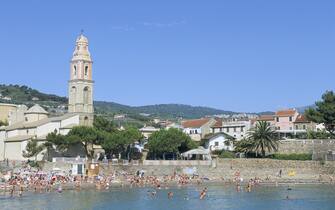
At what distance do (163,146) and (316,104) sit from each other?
1921 cm

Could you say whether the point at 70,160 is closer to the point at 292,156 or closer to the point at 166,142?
the point at 166,142

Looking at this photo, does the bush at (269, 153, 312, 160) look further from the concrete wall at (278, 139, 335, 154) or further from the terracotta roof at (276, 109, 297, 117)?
the terracotta roof at (276, 109, 297, 117)

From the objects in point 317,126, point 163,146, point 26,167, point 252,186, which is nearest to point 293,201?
point 252,186

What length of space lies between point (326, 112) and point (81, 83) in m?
29.1

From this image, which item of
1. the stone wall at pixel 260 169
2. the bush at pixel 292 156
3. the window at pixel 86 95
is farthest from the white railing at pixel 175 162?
the window at pixel 86 95

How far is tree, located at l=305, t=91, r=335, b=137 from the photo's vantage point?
7381 centimetres

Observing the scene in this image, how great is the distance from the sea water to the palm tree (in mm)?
10379

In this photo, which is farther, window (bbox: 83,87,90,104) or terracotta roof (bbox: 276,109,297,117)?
terracotta roof (bbox: 276,109,297,117)

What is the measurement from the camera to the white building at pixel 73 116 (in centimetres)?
7319

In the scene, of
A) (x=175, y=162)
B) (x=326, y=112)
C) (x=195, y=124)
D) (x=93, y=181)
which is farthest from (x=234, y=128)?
(x=93, y=181)

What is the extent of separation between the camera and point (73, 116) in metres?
74.2

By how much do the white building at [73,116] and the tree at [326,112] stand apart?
26.7 metres

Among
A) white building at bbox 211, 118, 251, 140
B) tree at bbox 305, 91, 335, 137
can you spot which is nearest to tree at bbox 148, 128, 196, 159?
tree at bbox 305, 91, 335, 137

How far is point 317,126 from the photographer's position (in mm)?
90062
